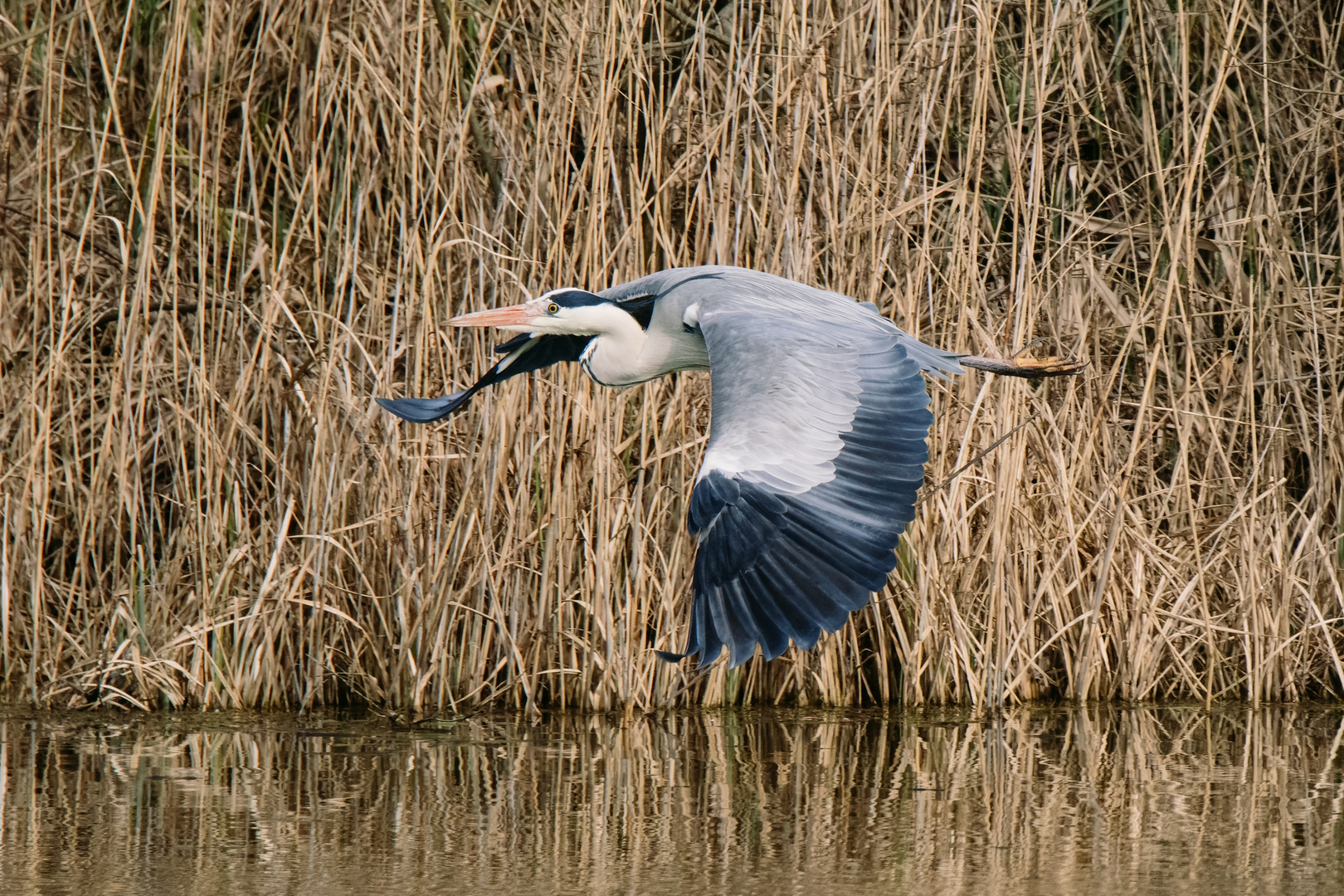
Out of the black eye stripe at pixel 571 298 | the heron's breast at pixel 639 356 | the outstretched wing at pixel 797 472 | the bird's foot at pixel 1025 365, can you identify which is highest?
the black eye stripe at pixel 571 298

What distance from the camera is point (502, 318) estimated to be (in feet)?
14.1

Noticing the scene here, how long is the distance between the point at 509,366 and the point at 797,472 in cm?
139

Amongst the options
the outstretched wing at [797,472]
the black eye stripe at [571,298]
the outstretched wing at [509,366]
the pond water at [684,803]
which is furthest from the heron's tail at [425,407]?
the pond water at [684,803]

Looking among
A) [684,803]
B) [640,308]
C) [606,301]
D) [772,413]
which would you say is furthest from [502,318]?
[684,803]

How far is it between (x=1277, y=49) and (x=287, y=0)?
11.3ft

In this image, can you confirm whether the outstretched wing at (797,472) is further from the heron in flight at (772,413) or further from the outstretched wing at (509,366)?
the outstretched wing at (509,366)

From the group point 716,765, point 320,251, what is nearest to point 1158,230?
point 716,765

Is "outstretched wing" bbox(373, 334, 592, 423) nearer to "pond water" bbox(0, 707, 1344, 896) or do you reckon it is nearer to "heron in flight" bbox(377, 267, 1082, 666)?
"heron in flight" bbox(377, 267, 1082, 666)

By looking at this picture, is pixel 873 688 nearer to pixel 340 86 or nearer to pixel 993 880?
pixel 993 880

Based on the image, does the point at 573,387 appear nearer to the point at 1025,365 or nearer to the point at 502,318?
the point at 502,318

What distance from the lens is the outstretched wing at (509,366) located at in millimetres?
4145

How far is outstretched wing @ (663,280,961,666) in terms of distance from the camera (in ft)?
9.46

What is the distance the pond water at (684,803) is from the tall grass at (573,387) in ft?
0.71

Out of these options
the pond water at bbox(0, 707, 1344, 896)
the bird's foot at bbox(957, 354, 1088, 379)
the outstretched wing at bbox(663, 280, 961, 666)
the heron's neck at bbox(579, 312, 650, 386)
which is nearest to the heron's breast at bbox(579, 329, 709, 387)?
the heron's neck at bbox(579, 312, 650, 386)
